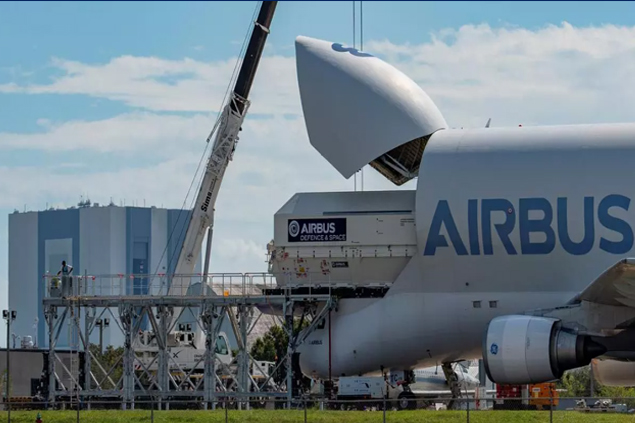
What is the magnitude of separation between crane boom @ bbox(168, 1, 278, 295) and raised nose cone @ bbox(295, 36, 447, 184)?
12.3 feet

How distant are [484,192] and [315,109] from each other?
7.46 m

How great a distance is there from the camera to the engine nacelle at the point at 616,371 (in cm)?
4747

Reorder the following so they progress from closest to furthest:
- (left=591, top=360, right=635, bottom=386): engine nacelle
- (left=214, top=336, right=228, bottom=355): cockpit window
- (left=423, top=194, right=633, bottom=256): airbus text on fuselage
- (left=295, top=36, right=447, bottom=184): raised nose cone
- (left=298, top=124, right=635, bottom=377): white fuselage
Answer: (left=423, top=194, right=633, bottom=256): airbus text on fuselage < (left=298, top=124, right=635, bottom=377): white fuselage < (left=591, top=360, right=635, bottom=386): engine nacelle < (left=295, top=36, right=447, bottom=184): raised nose cone < (left=214, top=336, right=228, bottom=355): cockpit window

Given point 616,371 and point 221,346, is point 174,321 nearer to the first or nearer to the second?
point 221,346

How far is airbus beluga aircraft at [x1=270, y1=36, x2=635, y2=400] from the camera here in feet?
143

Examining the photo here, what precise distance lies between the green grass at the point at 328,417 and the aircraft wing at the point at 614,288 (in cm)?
398

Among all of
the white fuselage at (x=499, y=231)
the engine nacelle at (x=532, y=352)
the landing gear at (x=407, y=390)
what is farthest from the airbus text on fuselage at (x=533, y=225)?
the landing gear at (x=407, y=390)

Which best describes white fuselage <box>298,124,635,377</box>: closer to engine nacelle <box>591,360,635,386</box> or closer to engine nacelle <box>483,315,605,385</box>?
engine nacelle <box>483,315,605,385</box>

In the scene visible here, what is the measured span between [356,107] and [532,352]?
12.1m

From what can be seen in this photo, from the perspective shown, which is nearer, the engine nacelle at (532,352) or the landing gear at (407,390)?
the engine nacelle at (532,352)

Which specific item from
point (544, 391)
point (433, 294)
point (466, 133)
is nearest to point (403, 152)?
point (466, 133)

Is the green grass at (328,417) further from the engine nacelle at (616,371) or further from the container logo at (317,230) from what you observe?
the container logo at (317,230)

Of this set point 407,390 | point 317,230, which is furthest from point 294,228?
point 407,390

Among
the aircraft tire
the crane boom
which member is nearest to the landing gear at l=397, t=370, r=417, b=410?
the aircraft tire
